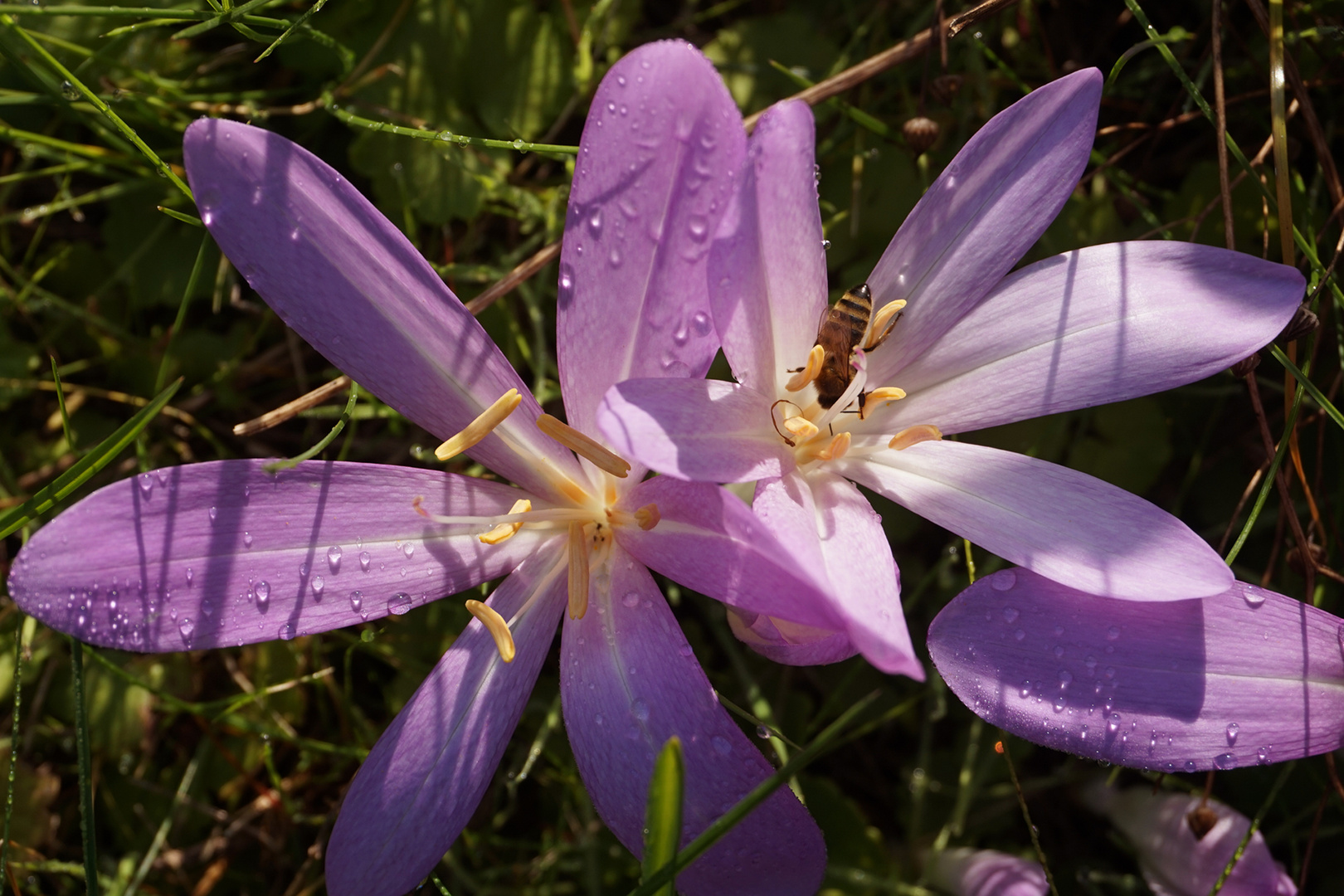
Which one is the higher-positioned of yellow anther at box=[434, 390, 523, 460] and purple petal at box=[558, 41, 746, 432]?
purple petal at box=[558, 41, 746, 432]

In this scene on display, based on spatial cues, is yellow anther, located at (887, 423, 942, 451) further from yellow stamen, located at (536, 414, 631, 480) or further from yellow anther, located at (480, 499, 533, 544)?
yellow anther, located at (480, 499, 533, 544)

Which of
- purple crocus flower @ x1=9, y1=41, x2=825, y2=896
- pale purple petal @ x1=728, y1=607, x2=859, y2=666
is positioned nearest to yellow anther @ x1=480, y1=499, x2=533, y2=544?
purple crocus flower @ x1=9, y1=41, x2=825, y2=896

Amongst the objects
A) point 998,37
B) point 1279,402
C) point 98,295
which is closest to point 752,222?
point 998,37

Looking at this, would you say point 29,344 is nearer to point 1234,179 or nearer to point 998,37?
point 998,37

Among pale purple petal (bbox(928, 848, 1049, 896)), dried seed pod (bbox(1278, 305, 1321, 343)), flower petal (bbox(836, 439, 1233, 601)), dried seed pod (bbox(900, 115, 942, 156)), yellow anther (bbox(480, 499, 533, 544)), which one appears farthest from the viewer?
pale purple petal (bbox(928, 848, 1049, 896))

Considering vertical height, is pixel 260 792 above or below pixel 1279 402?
below

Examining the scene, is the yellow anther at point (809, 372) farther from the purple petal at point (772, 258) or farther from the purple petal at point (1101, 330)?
the purple petal at point (1101, 330)
